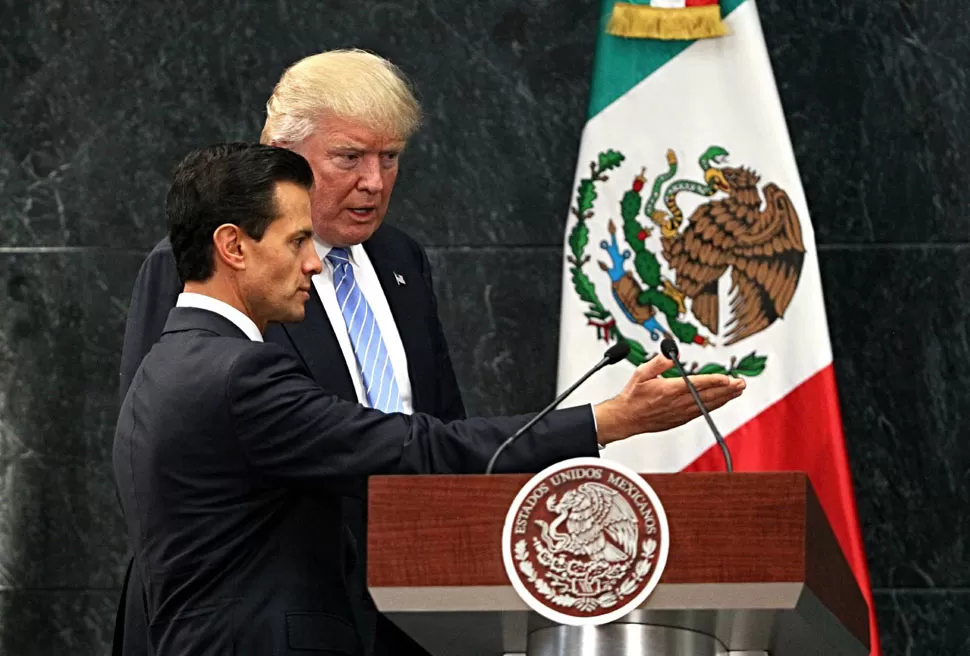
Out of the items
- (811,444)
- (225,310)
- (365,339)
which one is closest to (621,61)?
(811,444)

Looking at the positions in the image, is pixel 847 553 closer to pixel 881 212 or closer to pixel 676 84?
pixel 881 212

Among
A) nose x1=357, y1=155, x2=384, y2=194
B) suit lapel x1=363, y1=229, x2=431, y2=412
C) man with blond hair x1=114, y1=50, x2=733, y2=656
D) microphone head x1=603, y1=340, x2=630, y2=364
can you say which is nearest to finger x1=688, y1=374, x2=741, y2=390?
microphone head x1=603, y1=340, x2=630, y2=364

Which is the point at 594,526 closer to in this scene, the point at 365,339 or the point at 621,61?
the point at 365,339

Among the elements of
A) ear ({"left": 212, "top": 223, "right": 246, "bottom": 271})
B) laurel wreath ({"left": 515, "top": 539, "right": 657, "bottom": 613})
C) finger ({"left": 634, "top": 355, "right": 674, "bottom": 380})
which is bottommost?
laurel wreath ({"left": 515, "top": 539, "right": 657, "bottom": 613})

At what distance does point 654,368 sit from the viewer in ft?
7.27

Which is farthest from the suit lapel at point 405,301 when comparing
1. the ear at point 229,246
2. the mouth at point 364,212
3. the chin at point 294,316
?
the ear at point 229,246

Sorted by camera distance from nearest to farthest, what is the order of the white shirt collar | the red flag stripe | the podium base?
the podium base
the white shirt collar
the red flag stripe

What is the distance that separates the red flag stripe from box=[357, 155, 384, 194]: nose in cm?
127

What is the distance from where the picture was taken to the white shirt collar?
2500mm

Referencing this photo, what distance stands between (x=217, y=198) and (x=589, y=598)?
98 cm

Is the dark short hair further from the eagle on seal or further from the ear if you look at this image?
the eagle on seal

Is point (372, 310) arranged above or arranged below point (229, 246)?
below

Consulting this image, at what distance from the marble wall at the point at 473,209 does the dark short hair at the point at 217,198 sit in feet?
5.88

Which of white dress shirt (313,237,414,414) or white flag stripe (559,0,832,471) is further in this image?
white flag stripe (559,0,832,471)
